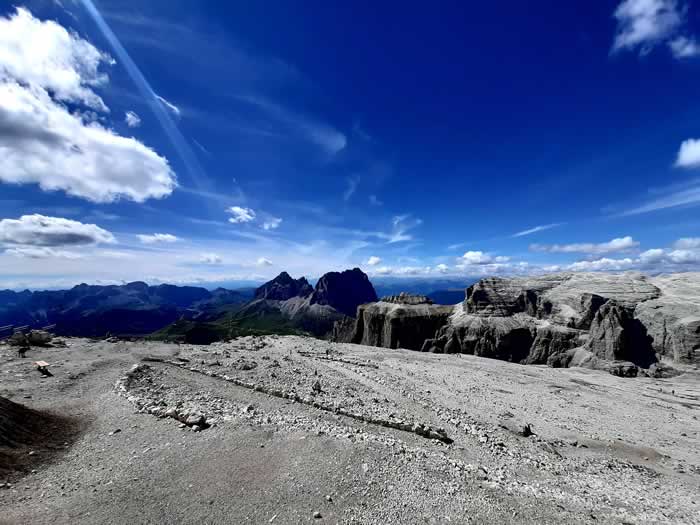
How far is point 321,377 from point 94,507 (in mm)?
24285

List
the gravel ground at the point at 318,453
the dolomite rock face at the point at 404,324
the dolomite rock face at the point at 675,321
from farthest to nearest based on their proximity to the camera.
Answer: the dolomite rock face at the point at 404,324 → the dolomite rock face at the point at 675,321 → the gravel ground at the point at 318,453

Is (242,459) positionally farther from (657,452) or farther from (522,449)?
(657,452)

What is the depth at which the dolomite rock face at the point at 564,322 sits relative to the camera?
216 ft

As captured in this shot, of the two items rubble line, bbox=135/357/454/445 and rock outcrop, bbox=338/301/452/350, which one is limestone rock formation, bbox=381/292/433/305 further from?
rubble line, bbox=135/357/454/445

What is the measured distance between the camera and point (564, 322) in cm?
8206

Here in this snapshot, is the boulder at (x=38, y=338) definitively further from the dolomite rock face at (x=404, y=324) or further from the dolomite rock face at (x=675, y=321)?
the dolomite rock face at (x=675, y=321)

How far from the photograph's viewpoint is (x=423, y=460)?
1593 cm

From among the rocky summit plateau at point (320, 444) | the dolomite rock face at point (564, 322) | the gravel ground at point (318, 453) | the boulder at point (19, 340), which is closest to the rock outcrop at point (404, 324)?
the dolomite rock face at point (564, 322)

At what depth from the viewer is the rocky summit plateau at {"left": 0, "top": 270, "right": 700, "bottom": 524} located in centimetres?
1208

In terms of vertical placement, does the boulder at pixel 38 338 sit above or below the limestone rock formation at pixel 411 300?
below

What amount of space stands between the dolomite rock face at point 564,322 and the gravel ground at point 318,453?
137 feet

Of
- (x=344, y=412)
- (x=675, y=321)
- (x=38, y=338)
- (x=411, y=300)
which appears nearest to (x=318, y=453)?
(x=344, y=412)

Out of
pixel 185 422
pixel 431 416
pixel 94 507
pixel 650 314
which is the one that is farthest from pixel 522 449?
pixel 650 314

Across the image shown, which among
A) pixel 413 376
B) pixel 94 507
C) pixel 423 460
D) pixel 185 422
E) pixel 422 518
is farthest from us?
pixel 413 376
